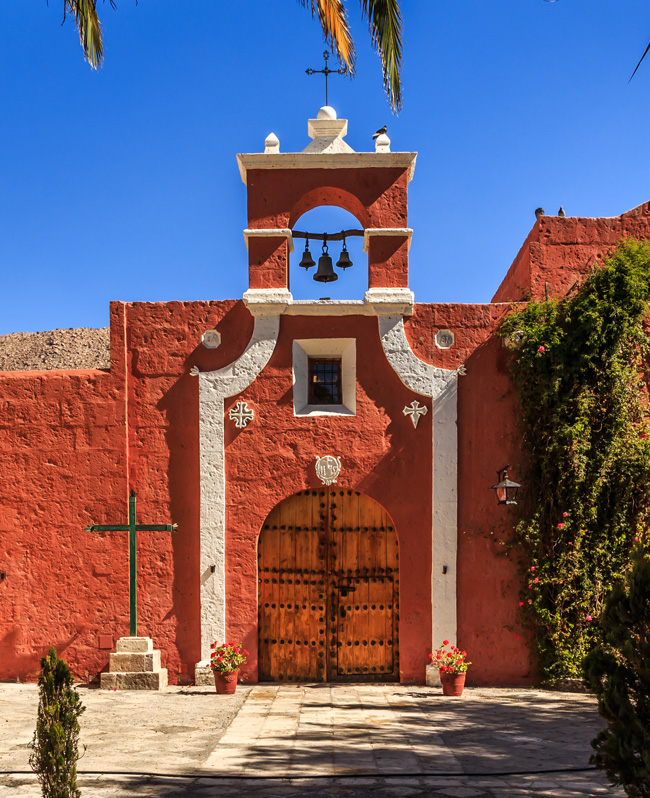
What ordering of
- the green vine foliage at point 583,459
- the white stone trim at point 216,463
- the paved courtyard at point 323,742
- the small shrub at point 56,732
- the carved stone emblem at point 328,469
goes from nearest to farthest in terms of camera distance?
the small shrub at point 56,732 < the paved courtyard at point 323,742 < the green vine foliage at point 583,459 < the white stone trim at point 216,463 < the carved stone emblem at point 328,469

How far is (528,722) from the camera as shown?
21.3ft

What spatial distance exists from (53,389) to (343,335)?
351 centimetres

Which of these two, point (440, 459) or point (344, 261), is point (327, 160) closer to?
point (344, 261)

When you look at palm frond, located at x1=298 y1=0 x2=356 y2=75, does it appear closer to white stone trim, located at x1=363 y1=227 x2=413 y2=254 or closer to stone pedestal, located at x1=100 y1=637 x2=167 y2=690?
white stone trim, located at x1=363 y1=227 x2=413 y2=254

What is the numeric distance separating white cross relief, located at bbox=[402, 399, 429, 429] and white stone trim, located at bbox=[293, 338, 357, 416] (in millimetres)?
620

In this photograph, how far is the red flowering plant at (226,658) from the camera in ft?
25.2

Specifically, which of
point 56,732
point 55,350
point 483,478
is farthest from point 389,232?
point 55,350

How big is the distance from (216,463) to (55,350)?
16764 millimetres

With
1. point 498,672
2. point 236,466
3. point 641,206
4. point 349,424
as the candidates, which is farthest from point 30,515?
point 641,206

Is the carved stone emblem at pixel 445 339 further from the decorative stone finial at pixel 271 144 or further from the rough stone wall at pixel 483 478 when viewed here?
the decorative stone finial at pixel 271 144

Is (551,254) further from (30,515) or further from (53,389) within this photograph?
(30,515)

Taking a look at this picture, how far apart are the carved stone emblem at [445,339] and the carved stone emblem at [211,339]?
261cm

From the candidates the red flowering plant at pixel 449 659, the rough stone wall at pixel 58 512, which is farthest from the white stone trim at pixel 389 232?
the red flowering plant at pixel 449 659

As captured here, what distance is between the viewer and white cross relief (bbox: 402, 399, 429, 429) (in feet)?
27.3
